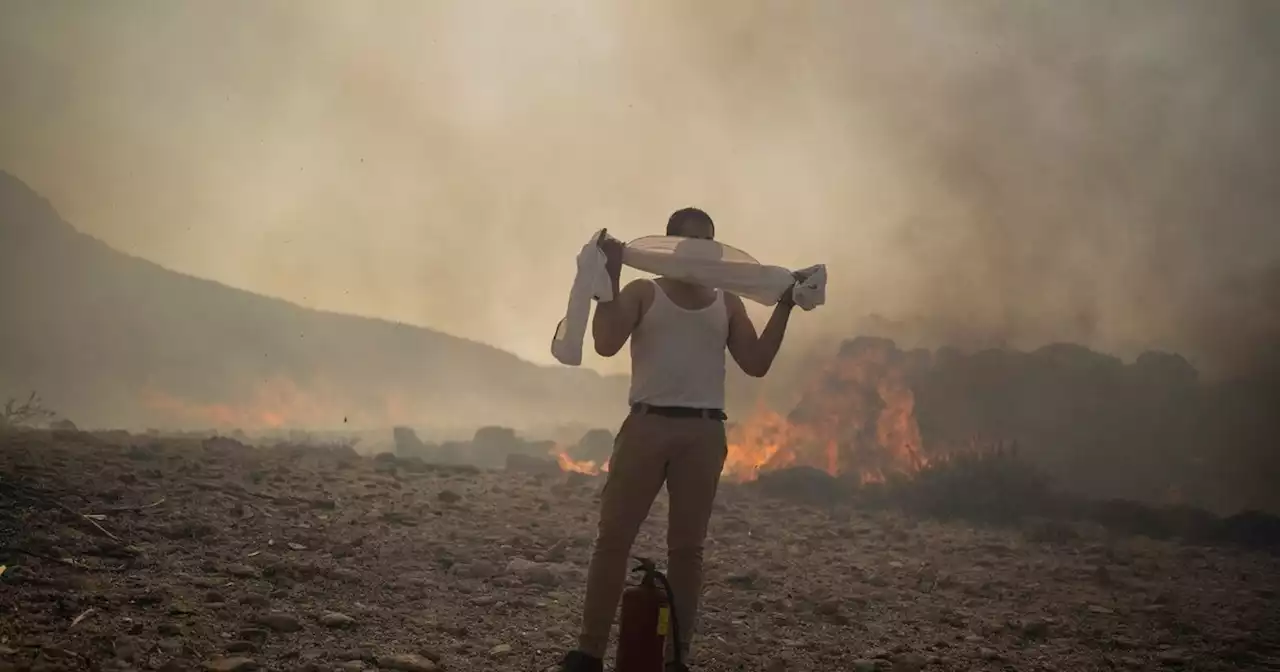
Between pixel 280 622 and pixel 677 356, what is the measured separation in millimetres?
2168

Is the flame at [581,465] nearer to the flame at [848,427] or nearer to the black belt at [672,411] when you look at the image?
the flame at [848,427]

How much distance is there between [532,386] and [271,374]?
8725mm

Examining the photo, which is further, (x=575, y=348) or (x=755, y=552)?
(x=755, y=552)

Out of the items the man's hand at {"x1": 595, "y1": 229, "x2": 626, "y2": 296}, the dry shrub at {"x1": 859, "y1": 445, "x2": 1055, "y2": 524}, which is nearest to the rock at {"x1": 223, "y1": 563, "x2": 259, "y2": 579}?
the man's hand at {"x1": 595, "y1": 229, "x2": 626, "y2": 296}

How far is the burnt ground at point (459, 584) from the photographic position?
3.49m

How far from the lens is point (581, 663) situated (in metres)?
2.96

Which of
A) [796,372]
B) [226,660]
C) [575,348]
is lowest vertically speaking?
[226,660]

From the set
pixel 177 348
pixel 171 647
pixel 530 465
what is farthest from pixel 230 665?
pixel 177 348

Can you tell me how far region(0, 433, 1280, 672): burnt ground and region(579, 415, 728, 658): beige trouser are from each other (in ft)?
2.45

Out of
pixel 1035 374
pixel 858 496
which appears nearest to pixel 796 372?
pixel 1035 374

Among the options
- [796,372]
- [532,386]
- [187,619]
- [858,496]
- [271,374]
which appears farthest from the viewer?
[532,386]

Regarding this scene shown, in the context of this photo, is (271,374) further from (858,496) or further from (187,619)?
(187,619)

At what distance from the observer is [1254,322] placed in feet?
39.1

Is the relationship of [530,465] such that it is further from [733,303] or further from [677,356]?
[677,356]
